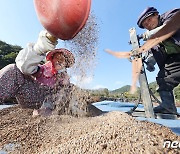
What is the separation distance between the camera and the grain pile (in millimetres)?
1058

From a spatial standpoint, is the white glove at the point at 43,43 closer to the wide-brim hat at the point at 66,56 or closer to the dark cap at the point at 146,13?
the wide-brim hat at the point at 66,56

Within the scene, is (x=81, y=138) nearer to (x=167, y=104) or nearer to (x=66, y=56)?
(x=66, y=56)

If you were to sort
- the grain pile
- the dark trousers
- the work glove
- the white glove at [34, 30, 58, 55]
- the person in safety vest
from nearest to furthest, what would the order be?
the grain pile, the white glove at [34, 30, 58, 55], the person in safety vest, the dark trousers, the work glove

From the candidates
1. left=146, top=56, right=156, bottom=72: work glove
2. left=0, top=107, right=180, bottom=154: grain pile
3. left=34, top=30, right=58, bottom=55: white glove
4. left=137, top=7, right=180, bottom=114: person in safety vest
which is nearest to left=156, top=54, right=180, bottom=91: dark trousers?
left=137, top=7, right=180, bottom=114: person in safety vest

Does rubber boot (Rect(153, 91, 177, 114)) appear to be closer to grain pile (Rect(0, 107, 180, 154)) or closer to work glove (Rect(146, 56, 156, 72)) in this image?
work glove (Rect(146, 56, 156, 72))

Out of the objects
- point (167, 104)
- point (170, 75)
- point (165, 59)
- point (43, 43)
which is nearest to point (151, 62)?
point (165, 59)

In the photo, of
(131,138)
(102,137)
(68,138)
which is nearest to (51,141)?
(68,138)

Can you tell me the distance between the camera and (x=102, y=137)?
1.12m

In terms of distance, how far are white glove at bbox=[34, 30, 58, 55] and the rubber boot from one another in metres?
1.43

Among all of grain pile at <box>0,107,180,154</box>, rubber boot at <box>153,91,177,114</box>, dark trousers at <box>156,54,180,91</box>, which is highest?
dark trousers at <box>156,54,180,91</box>

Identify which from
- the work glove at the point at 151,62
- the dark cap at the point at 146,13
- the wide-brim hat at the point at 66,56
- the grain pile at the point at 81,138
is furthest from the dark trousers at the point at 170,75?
the grain pile at the point at 81,138

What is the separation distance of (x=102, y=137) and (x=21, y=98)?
1166 millimetres

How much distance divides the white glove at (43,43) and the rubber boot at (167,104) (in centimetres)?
143

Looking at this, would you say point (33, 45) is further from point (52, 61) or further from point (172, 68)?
point (172, 68)
